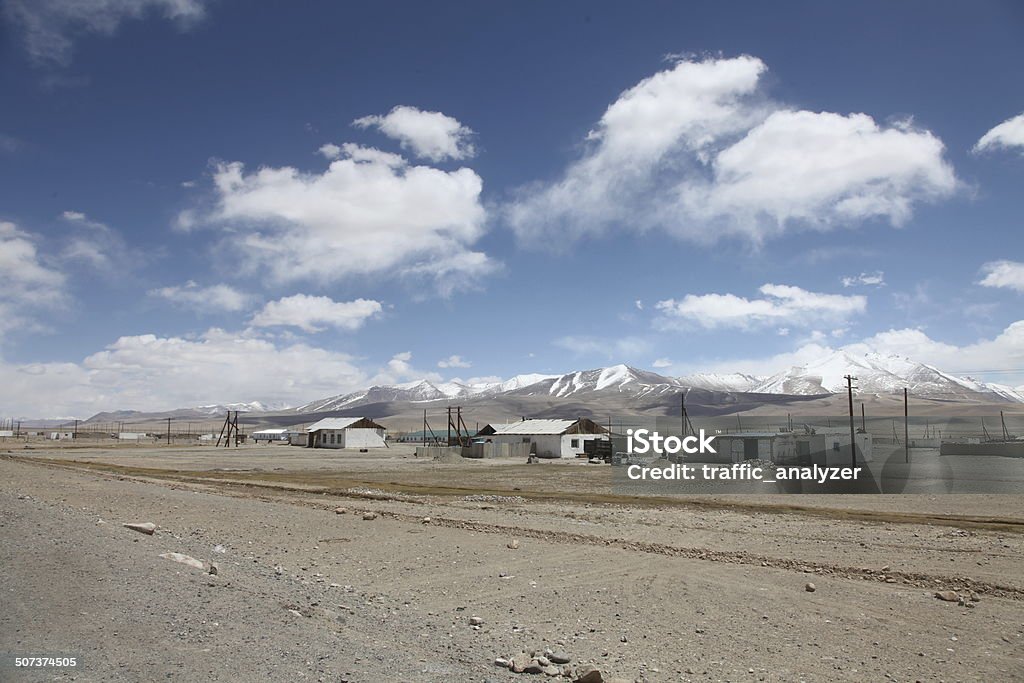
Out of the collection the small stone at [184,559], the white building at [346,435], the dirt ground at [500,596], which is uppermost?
the small stone at [184,559]

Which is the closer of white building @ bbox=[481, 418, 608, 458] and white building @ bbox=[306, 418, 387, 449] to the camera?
white building @ bbox=[481, 418, 608, 458]

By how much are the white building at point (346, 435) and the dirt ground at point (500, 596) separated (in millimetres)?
91970

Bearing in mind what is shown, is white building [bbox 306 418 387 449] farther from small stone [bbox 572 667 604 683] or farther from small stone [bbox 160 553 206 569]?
small stone [bbox 572 667 604 683]

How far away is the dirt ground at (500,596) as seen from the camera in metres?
8.62

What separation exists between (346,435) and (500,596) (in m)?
106

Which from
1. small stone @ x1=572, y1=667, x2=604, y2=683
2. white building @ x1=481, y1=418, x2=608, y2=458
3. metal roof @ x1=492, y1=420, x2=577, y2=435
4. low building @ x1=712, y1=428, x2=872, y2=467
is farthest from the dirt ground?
metal roof @ x1=492, y1=420, x2=577, y2=435

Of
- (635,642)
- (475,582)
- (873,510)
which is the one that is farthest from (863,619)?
(873,510)

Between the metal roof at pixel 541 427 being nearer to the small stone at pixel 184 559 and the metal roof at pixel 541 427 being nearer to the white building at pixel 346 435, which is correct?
the white building at pixel 346 435

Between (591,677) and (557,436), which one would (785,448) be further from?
(591,677)

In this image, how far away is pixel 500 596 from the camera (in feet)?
44.4

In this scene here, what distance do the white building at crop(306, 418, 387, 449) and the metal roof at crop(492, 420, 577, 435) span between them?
29031 mm

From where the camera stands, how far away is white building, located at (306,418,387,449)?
116 metres

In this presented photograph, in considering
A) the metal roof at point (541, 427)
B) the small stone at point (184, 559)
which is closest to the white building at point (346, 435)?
the metal roof at point (541, 427)

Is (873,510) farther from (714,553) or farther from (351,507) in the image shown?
(351,507)
